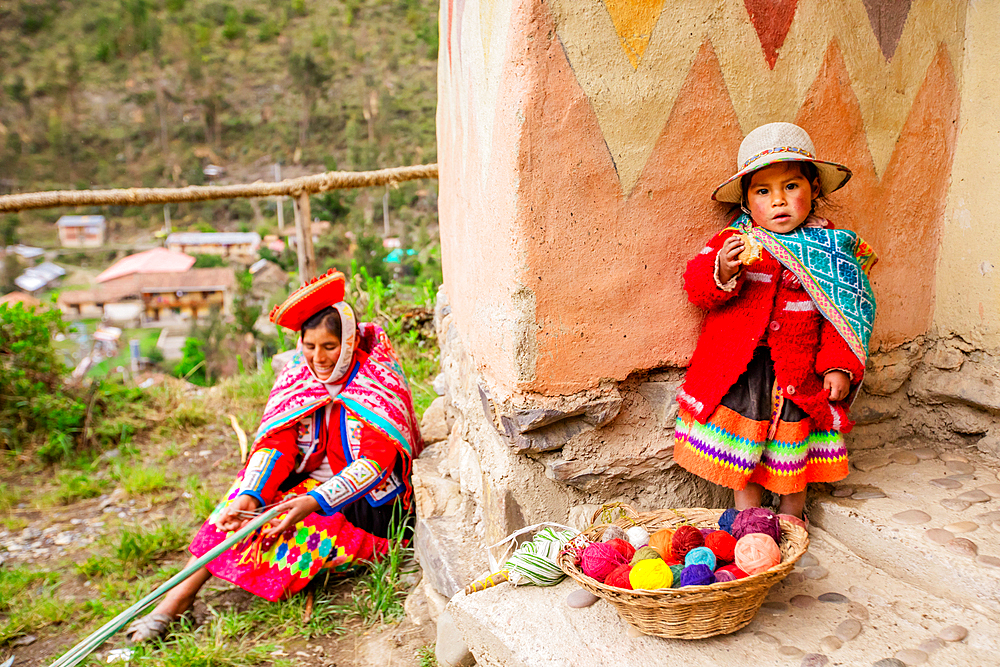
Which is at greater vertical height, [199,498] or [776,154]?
[776,154]

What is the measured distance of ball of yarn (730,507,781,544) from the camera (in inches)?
60.1

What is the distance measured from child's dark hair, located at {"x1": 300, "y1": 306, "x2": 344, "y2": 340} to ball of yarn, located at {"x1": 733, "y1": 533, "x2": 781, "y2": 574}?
1.72m

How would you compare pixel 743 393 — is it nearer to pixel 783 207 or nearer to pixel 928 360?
pixel 783 207

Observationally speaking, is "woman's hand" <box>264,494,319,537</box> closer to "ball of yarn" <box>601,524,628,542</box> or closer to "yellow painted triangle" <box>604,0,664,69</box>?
"ball of yarn" <box>601,524,628,542</box>

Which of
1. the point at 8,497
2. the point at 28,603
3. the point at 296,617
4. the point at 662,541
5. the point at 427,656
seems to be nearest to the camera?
the point at 662,541

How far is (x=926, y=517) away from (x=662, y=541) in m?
0.77

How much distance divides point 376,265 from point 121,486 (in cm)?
307

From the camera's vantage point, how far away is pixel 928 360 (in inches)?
87.7

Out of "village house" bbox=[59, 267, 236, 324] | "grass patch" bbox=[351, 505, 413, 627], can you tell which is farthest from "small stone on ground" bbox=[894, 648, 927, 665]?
"village house" bbox=[59, 267, 236, 324]

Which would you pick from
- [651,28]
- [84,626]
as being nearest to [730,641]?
[651,28]

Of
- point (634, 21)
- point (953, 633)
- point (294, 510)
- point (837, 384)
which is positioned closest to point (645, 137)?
point (634, 21)

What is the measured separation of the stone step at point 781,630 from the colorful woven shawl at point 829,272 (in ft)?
1.91

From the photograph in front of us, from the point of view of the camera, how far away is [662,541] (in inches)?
63.2

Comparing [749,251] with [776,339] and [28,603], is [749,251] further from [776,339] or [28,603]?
[28,603]
